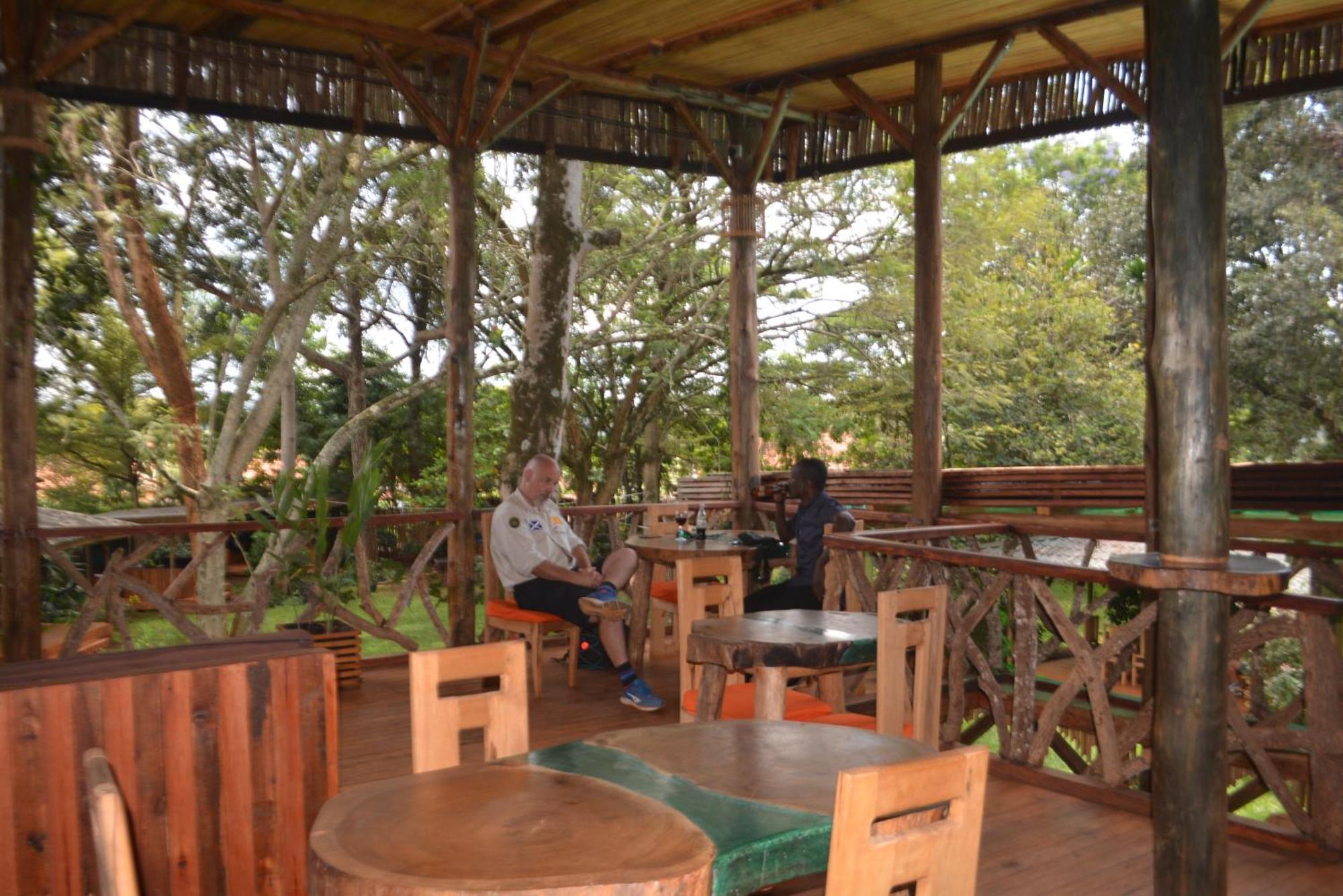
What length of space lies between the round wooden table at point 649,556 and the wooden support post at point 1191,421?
3.18 meters

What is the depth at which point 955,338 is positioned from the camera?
12.4 metres

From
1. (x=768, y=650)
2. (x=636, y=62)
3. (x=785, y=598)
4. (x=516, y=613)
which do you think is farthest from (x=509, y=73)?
(x=768, y=650)

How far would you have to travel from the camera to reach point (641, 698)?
17.7ft

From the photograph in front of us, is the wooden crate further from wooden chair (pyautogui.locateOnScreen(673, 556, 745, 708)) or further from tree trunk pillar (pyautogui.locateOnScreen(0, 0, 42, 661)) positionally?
tree trunk pillar (pyautogui.locateOnScreen(0, 0, 42, 661))

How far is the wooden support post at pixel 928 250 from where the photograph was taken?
689 cm

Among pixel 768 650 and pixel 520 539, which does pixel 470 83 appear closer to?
pixel 520 539

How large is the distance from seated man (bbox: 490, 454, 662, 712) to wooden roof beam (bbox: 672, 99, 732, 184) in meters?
2.77

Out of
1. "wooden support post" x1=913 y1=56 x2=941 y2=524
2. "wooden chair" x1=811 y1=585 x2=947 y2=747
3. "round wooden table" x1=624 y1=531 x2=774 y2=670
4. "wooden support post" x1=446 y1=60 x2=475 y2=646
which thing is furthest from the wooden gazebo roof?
"wooden chair" x1=811 y1=585 x2=947 y2=747

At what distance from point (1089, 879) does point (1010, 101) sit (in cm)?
544

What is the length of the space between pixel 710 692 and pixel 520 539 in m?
2.30

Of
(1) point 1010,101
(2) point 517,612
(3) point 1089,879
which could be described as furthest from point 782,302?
(3) point 1089,879

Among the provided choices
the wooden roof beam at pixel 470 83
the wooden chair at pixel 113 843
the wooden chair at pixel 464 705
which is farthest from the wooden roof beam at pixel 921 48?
the wooden chair at pixel 113 843

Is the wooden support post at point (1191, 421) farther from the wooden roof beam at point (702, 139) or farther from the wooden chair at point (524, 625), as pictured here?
the wooden roof beam at point (702, 139)

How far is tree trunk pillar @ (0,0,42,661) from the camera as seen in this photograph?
5.19m
